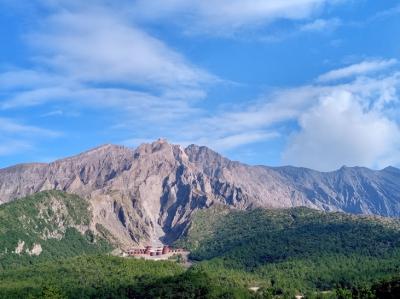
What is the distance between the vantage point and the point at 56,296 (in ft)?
644
